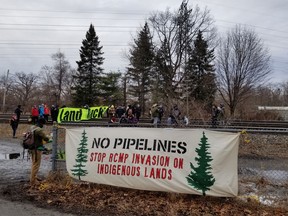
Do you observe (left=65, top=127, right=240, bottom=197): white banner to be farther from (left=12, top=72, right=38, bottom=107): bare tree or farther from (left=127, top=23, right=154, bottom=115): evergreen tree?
(left=12, top=72, right=38, bottom=107): bare tree

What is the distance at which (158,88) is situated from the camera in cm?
5112

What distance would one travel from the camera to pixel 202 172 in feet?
22.4

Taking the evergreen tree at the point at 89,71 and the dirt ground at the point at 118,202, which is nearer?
the dirt ground at the point at 118,202

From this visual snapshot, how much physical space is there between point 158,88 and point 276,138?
3619cm

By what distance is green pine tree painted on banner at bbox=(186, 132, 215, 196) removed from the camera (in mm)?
6777

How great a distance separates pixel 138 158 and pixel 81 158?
156cm

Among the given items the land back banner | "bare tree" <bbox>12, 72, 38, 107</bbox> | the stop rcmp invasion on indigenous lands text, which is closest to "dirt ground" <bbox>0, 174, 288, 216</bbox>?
the stop rcmp invasion on indigenous lands text

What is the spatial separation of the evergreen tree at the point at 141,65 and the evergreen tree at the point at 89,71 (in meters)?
5.70

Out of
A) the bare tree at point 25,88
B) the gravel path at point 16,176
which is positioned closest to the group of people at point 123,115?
the gravel path at point 16,176

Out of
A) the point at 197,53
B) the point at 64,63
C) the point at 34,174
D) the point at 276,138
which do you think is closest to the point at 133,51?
the point at 197,53

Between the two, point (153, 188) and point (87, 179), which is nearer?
point (153, 188)

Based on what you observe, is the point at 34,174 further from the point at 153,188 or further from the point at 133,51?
the point at 133,51

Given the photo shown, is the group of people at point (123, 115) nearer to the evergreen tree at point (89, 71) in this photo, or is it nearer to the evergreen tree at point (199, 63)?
the evergreen tree at point (199, 63)

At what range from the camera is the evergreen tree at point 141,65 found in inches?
2143
